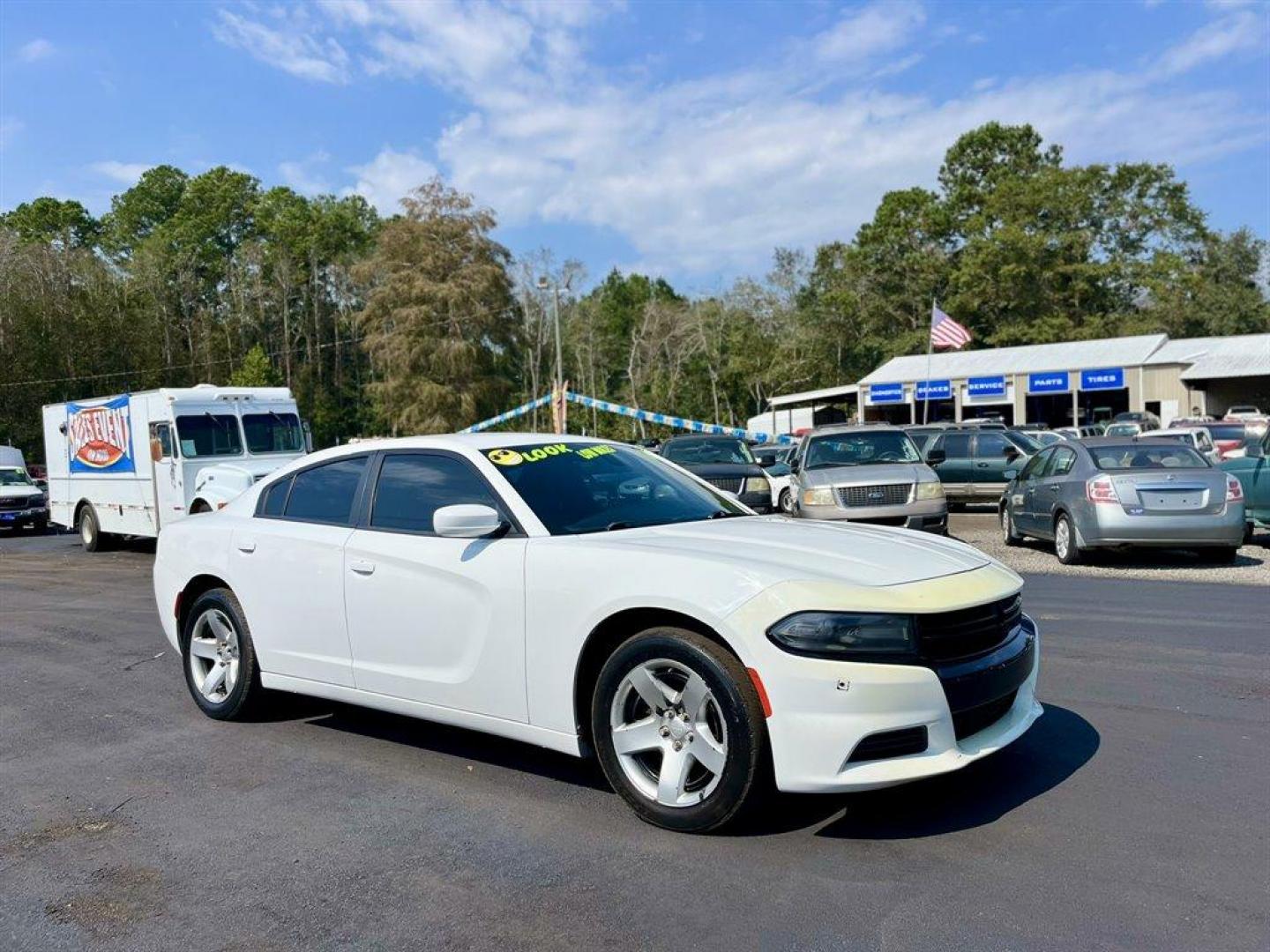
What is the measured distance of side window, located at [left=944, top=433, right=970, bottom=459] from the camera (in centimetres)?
1983

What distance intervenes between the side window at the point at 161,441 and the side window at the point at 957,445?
13848 millimetres

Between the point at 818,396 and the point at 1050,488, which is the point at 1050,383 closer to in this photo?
the point at 818,396

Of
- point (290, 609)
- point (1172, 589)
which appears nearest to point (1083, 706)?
point (290, 609)

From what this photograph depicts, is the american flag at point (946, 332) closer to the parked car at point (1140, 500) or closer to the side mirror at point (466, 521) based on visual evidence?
the parked car at point (1140, 500)

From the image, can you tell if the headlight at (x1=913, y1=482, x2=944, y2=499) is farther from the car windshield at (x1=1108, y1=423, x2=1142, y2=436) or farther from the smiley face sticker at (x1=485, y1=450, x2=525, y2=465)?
the car windshield at (x1=1108, y1=423, x2=1142, y2=436)

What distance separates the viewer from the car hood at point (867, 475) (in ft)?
44.0

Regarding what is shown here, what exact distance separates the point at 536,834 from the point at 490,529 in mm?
1311

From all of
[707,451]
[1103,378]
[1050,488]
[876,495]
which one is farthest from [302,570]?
[1103,378]

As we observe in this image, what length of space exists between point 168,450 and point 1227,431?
69.1ft

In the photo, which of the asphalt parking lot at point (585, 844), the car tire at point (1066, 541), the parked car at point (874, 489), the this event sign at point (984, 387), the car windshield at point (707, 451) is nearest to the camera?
the asphalt parking lot at point (585, 844)

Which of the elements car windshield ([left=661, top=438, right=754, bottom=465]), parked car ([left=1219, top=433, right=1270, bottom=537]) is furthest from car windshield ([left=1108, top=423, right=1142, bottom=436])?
car windshield ([left=661, top=438, right=754, bottom=465])

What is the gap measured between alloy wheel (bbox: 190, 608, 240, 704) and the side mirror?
2.10m

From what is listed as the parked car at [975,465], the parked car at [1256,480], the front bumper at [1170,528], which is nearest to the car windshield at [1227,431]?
the parked car at [975,465]

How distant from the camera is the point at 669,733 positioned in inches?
161
